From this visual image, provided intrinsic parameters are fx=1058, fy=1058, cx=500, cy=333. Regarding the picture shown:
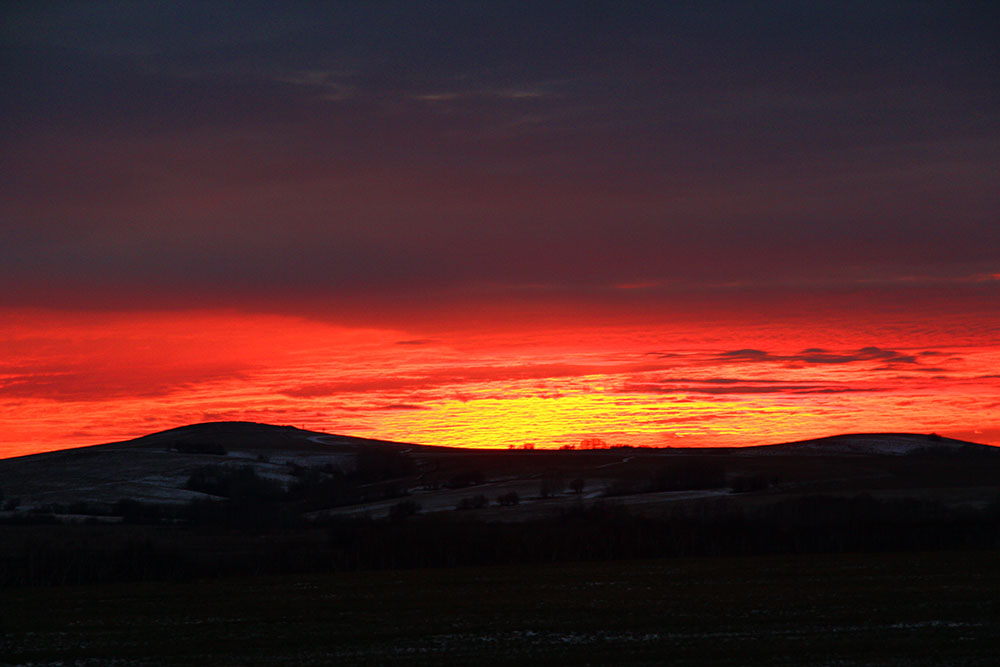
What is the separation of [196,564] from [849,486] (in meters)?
78.3

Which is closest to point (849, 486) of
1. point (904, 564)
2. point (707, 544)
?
point (707, 544)

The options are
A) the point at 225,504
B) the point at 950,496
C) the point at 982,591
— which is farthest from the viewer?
the point at 225,504

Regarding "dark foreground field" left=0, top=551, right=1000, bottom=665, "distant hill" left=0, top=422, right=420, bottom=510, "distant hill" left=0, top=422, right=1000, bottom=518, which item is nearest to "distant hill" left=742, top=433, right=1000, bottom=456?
"distant hill" left=0, top=422, right=1000, bottom=518

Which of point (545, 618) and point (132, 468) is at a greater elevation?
point (132, 468)

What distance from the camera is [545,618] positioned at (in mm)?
38750

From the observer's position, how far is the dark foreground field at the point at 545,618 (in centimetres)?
3008

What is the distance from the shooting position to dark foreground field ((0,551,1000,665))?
30078 mm

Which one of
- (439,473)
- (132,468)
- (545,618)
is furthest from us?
(439,473)

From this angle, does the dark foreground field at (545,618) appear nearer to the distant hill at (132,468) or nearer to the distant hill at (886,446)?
the distant hill at (132,468)

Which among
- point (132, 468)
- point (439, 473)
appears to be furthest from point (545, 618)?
point (132, 468)

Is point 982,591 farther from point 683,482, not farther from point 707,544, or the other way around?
point 683,482

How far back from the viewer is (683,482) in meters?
142

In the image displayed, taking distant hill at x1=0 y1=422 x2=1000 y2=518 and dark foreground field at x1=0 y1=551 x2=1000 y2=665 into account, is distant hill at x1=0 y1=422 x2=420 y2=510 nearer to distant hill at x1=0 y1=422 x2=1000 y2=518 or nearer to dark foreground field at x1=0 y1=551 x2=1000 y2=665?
distant hill at x1=0 y1=422 x2=1000 y2=518

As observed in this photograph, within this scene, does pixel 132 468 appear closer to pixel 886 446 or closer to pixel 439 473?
pixel 439 473
